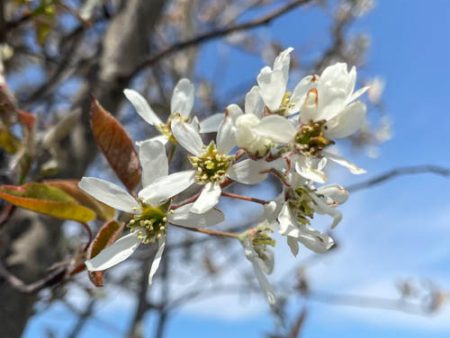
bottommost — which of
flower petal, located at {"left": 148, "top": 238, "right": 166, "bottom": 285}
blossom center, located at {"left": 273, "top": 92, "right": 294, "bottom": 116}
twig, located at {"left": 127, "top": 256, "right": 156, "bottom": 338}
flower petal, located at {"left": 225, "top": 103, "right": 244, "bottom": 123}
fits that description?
twig, located at {"left": 127, "top": 256, "right": 156, "bottom": 338}

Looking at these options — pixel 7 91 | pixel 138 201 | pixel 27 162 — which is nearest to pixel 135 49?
pixel 7 91

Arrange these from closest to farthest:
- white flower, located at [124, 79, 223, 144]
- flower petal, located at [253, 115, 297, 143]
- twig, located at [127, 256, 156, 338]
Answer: flower petal, located at [253, 115, 297, 143], white flower, located at [124, 79, 223, 144], twig, located at [127, 256, 156, 338]

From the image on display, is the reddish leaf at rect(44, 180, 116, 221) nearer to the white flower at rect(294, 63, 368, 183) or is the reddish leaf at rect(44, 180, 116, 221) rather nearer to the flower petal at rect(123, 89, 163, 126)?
the flower petal at rect(123, 89, 163, 126)

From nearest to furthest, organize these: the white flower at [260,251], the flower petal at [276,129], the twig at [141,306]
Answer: the flower petal at [276,129]
the white flower at [260,251]
the twig at [141,306]

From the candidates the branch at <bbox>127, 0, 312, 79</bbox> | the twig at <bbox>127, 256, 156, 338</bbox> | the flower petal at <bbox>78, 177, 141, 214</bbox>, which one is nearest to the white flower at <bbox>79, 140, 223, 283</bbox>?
the flower petal at <bbox>78, 177, 141, 214</bbox>

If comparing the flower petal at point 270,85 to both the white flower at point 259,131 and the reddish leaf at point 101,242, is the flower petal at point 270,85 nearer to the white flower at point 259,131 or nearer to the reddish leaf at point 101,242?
the white flower at point 259,131

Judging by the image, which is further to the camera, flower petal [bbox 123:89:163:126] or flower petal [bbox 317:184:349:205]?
flower petal [bbox 123:89:163:126]

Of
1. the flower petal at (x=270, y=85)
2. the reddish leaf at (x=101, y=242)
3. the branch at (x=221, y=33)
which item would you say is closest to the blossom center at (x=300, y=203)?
the flower petal at (x=270, y=85)
